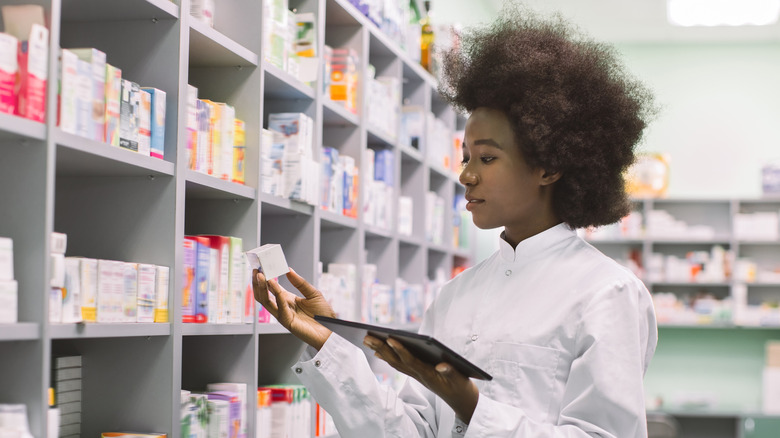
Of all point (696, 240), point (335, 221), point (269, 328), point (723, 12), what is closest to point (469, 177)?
point (269, 328)

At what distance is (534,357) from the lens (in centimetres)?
193

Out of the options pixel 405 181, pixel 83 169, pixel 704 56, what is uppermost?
pixel 704 56

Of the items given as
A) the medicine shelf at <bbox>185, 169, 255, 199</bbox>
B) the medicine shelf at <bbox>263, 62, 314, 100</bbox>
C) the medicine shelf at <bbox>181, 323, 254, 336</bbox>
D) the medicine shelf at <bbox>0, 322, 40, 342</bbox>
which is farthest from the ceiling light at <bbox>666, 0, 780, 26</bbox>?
the medicine shelf at <bbox>0, 322, 40, 342</bbox>

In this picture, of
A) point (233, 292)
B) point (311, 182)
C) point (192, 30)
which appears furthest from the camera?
point (311, 182)

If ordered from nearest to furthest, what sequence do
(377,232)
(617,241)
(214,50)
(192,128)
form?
1. (192,128)
2. (214,50)
3. (377,232)
4. (617,241)

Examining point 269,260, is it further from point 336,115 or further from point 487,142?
point 336,115

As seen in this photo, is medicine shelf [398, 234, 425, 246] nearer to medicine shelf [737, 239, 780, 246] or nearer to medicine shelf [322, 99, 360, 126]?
medicine shelf [322, 99, 360, 126]

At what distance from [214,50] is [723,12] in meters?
6.36

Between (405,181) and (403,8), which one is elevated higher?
(403,8)

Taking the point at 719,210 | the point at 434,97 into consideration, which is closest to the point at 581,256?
the point at 434,97

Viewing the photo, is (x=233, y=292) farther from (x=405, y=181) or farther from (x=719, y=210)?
(x=719, y=210)

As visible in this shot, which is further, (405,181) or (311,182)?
(405,181)

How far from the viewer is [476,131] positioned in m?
2.11

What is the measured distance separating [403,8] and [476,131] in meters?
2.84
